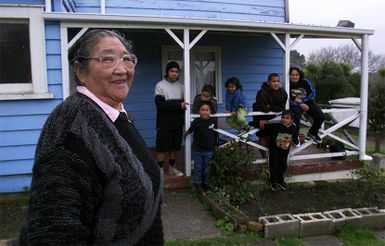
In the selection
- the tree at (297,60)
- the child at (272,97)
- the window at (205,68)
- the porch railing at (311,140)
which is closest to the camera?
the porch railing at (311,140)

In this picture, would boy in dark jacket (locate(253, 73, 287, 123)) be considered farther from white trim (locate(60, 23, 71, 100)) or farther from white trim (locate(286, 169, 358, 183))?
white trim (locate(60, 23, 71, 100))

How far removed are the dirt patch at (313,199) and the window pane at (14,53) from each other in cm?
361

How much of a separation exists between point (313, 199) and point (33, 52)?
15.0 ft

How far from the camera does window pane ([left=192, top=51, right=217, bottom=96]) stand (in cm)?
853

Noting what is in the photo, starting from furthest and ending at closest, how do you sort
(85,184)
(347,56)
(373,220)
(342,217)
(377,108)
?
(347,56), (377,108), (373,220), (342,217), (85,184)

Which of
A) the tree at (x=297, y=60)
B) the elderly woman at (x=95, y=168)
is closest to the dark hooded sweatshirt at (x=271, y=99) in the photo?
the elderly woman at (x=95, y=168)

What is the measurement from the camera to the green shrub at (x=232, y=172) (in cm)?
541

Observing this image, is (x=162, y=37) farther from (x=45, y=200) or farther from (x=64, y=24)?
(x=45, y=200)

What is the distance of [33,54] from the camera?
5281 mm

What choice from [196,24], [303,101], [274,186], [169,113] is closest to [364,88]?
[303,101]

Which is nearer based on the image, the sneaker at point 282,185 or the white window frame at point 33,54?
the white window frame at point 33,54

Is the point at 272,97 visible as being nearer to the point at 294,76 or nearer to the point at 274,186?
the point at 294,76

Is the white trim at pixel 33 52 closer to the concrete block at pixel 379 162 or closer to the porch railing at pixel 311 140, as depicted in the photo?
the porch railing at pixel 311 140

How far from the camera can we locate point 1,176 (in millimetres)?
5402
